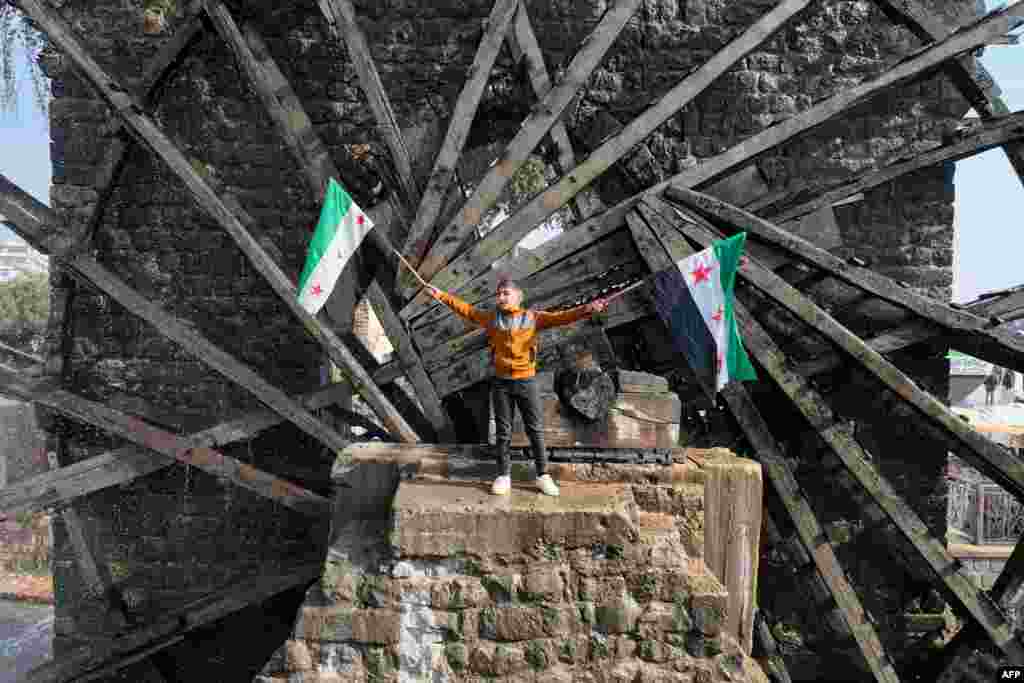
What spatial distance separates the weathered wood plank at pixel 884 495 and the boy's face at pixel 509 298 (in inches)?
69.1

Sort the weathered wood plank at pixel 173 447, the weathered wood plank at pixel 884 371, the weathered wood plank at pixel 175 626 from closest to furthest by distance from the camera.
A: the weathered wood plank at pixel 884 371 < the weathered wood plank at pixel 173 447 < the weathered wood plank at pixel 175 626

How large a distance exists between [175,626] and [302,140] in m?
3.11

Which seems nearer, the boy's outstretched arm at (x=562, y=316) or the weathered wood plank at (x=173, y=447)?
the boy's outstretched arm at (x=562, y=316)

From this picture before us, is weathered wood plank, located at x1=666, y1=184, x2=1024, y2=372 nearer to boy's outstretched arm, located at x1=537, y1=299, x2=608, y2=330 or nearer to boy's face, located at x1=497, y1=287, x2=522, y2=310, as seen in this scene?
boy's outstretched arm, located at x1=537, y1=299, x2=608, y2=330

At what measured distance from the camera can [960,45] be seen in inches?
186

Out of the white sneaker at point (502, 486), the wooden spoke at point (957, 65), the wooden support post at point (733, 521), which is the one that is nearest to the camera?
the white sneaker at point (502, 486)

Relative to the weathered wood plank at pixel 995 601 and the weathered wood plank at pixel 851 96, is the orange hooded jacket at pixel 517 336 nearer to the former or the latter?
the weathered wood plank at pixel 851 96

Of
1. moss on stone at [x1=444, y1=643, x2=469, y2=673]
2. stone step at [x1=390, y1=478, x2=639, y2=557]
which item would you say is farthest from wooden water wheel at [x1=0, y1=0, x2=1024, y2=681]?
moss on stone at [x1=444, y1=643, x2=469, y2=673]

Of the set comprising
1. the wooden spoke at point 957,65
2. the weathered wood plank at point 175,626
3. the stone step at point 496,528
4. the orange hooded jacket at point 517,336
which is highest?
the wooden spoke at point 957,65

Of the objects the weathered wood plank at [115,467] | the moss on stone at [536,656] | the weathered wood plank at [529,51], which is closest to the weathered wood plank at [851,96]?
the weathered wood plank at [529,51]

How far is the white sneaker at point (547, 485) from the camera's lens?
345 centimetres

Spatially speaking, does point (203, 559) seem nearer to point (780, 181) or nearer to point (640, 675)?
point (640, 675)

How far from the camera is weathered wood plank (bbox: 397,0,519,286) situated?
4801 mm

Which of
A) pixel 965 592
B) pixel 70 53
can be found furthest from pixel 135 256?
pixel 965 592
